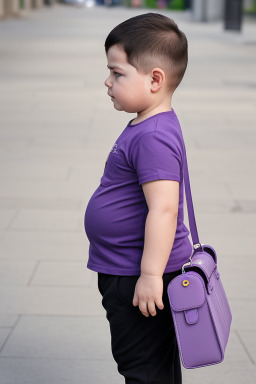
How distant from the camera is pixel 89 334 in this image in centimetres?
334

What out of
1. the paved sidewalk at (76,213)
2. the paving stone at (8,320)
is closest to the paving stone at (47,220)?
the paved sidewalk at (76,213)

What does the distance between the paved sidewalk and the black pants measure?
0.77 metres

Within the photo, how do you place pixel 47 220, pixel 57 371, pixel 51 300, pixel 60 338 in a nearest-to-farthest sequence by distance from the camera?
pixel 57 371
pixel 60 338
pixel 51 300
pixel 47 220

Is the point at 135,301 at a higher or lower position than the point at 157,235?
lower

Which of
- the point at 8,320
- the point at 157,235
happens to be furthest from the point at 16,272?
the point at 157,235

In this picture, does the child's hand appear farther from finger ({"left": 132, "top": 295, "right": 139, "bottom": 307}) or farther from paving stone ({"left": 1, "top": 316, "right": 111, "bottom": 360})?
paving stone ({"left": 1, "top": 316, "right": 111, "bottom": 360})

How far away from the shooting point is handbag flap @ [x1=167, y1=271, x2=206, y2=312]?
2006mm

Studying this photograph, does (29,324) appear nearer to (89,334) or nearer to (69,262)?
(89,334)

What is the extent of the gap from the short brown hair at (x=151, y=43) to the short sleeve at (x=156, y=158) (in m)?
0.19

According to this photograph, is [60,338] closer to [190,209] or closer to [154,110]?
[190,209]

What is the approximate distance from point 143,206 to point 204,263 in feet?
0.77

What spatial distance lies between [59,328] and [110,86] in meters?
1.61

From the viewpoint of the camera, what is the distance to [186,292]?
2012 mm

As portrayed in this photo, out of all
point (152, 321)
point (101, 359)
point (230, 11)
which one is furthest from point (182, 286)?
point (230, 11)
